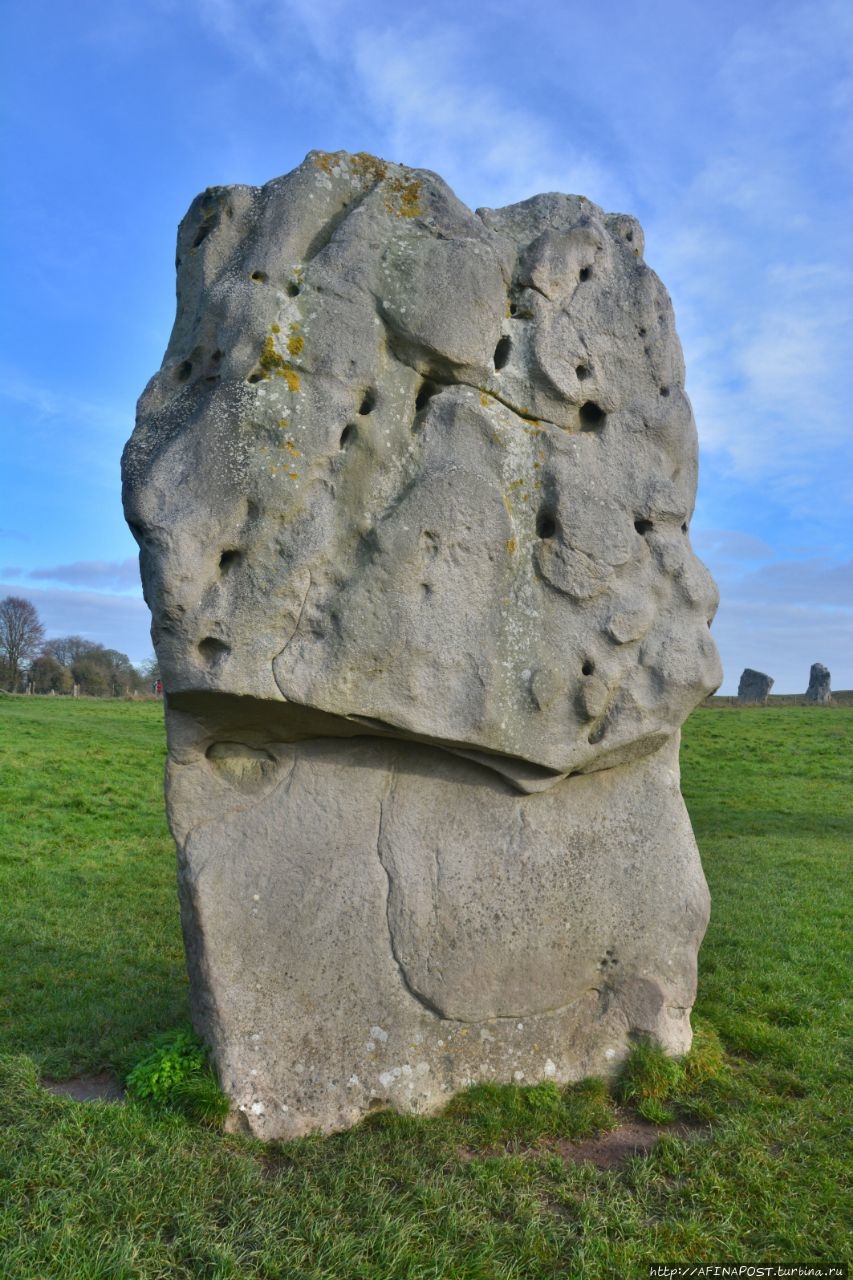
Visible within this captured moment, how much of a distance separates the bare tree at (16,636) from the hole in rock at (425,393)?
5215cm

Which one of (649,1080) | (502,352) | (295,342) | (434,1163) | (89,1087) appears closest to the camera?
(434,1163)

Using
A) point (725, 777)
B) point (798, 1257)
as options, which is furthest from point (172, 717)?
point (725, 777)

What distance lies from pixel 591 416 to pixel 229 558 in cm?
279

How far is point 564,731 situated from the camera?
5.97 meters

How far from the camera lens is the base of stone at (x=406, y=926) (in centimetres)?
564

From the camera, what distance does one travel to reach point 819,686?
132 ft

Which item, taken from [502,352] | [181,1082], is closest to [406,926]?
[181,1082]

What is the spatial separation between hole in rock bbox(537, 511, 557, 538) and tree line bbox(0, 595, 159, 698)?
163 ft

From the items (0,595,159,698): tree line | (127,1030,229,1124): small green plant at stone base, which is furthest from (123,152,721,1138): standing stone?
(0,595,159,698): tree line

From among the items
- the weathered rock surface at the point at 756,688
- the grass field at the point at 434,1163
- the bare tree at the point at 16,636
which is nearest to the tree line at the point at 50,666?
the bare tree at the point at 16,636

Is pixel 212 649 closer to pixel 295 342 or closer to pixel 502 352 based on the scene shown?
pixel 295 342

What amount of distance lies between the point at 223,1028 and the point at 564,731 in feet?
9.04

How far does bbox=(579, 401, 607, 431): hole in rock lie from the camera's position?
656cm

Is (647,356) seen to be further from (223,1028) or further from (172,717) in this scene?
(223,1028)
